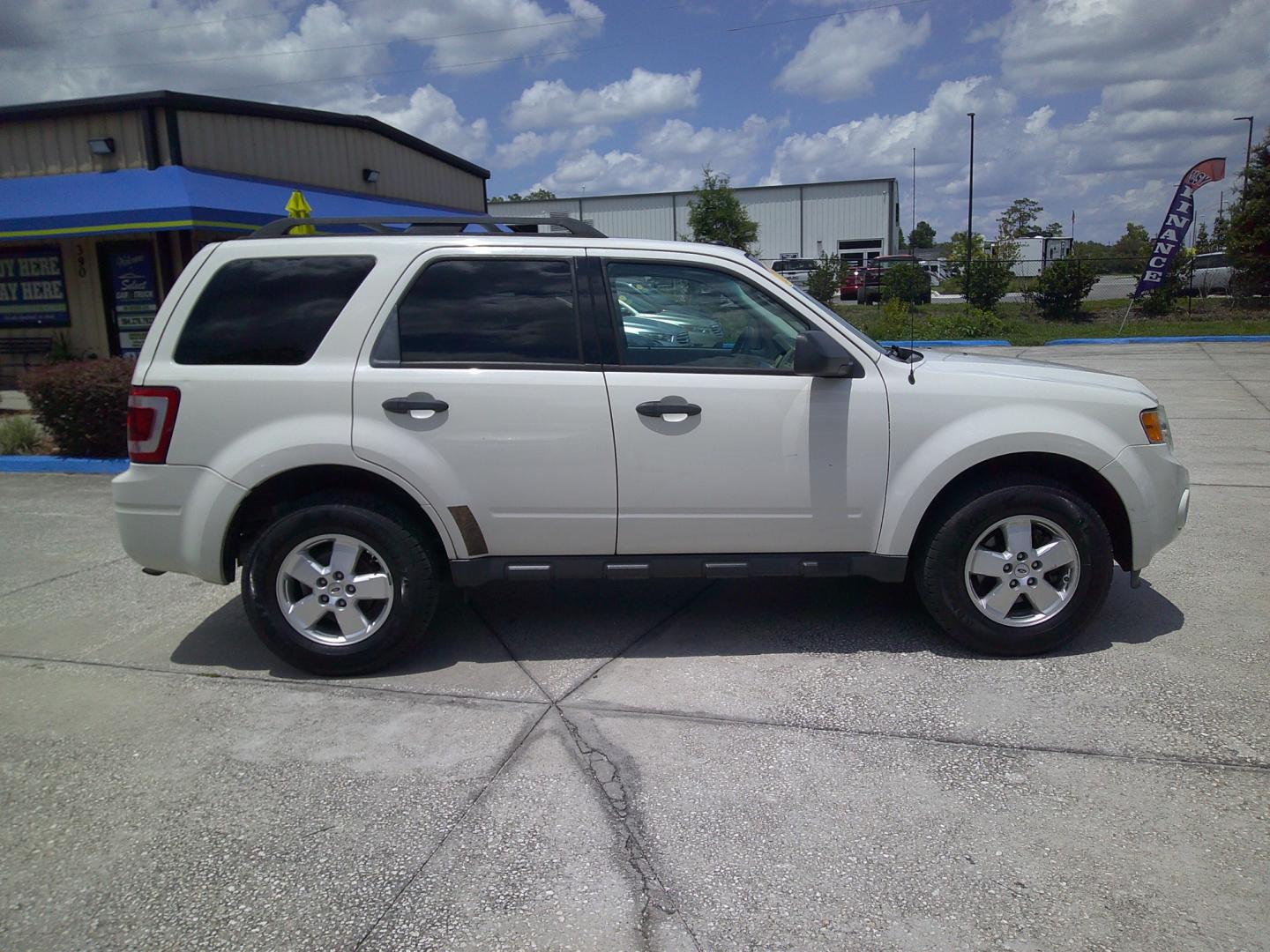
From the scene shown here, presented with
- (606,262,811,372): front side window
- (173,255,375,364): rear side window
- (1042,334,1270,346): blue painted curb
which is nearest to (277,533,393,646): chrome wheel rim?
(173,255,375,364): rear side window

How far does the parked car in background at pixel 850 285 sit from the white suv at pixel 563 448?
33254mm

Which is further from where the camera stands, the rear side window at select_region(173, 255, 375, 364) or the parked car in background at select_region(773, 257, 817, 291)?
the parked car in background at select_region(773, 257, 817, 291)

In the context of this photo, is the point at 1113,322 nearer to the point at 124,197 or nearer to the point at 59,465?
the point at 124,197

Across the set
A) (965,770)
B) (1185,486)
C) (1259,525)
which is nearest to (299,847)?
(965,770)

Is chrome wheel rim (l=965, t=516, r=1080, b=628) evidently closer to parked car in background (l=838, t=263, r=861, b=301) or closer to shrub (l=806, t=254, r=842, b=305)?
shrub (l=806, t=254, r=842, b=305)

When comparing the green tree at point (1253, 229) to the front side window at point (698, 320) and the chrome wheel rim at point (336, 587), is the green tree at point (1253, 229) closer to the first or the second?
the front side window at point (698, 320)

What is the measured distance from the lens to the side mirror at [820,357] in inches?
166

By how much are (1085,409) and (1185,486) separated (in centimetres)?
71

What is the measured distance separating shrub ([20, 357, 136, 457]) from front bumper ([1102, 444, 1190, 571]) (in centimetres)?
859

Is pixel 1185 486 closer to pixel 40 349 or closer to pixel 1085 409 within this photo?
pixel 1085 409

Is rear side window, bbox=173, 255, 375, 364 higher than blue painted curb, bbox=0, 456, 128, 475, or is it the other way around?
rear side window, bbox=173, 255, 375, 364

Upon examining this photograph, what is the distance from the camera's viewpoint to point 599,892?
290 centimetres

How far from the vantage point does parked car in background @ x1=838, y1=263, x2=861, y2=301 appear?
3678cm

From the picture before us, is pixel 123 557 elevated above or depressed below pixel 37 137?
below
